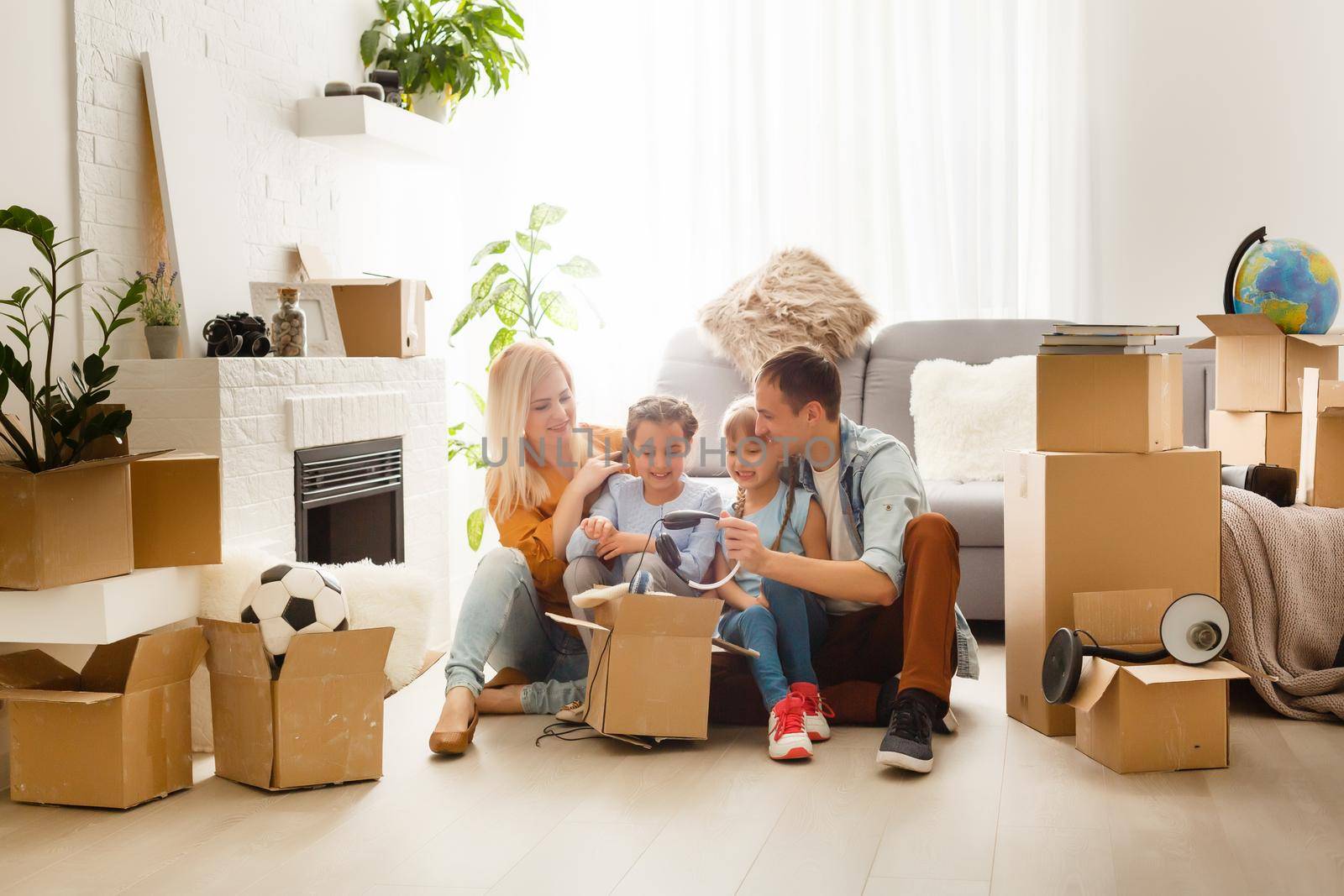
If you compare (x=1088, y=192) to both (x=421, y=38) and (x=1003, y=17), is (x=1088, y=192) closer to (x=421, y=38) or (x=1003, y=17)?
(x=1003, y=17)

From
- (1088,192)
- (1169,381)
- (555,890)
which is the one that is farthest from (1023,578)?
(1088,192)

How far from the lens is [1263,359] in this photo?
124 inches

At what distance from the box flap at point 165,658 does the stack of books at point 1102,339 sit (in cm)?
184

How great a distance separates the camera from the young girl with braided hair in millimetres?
2475

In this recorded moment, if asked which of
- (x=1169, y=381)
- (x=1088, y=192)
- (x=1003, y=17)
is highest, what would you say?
(x=1003, y=17)

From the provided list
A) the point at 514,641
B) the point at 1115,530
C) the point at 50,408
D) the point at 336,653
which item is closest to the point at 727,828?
the point at 336,653

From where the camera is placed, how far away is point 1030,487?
2559mm

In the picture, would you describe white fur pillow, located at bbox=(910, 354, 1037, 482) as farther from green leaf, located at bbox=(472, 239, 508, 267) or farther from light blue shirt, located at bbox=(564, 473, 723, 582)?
green leaf, located at bbox=(472, 239, 508, 267)

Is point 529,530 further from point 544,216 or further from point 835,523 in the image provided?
point 544,216

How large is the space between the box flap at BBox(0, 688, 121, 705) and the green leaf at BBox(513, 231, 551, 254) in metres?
2.59

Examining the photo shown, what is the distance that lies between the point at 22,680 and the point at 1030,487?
2048mm

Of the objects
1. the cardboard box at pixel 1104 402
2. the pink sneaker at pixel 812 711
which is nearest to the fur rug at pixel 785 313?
the cardboard box at pixel 1104 402

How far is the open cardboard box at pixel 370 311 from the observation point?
346cm

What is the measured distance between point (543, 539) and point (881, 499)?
777 millimetres
